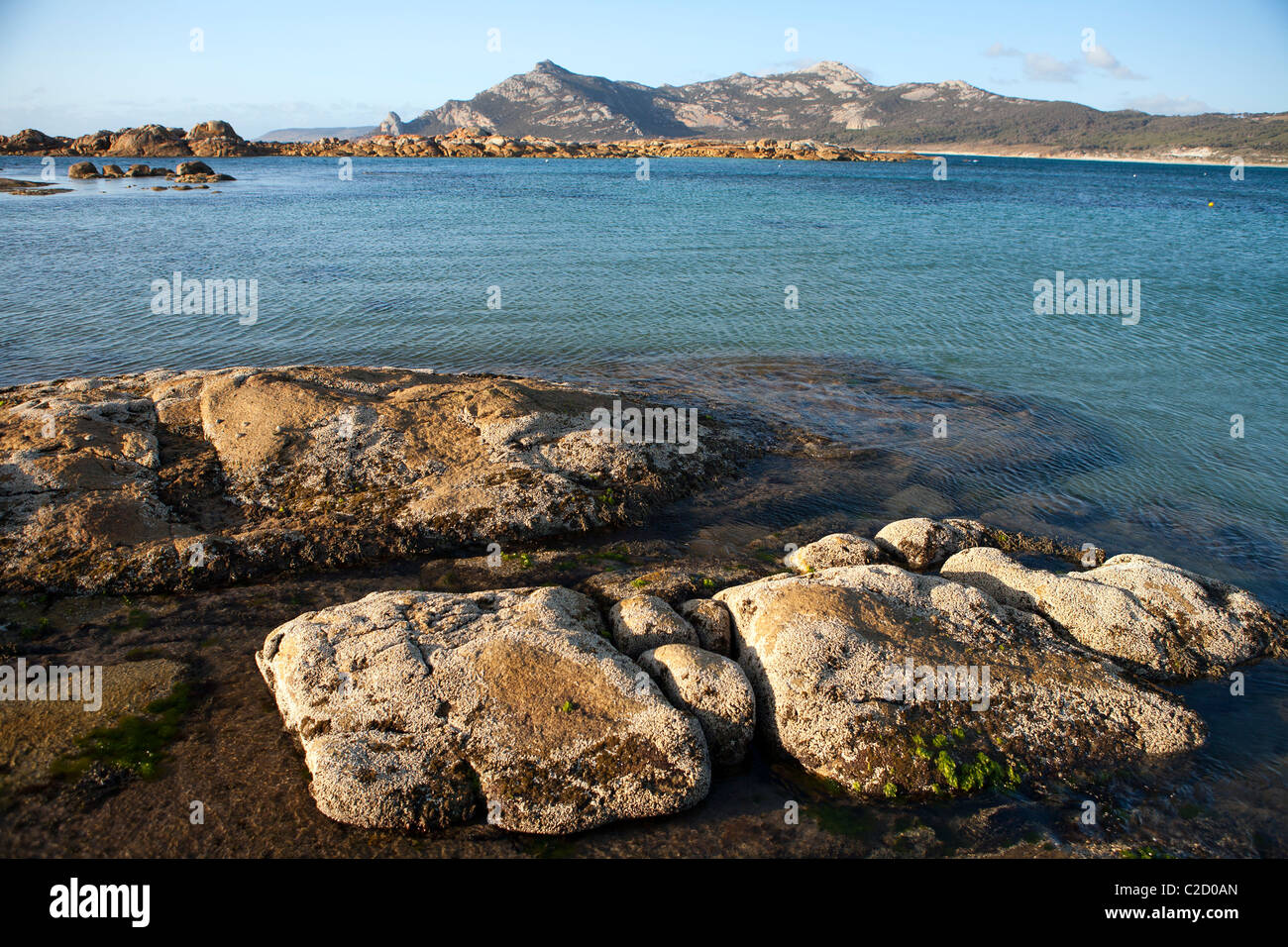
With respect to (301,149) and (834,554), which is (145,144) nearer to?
(301,149)

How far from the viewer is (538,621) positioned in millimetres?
10508

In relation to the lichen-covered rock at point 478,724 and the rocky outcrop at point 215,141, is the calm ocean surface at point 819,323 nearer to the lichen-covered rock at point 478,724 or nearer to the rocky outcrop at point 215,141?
the lichen-covered rock at point 478,724

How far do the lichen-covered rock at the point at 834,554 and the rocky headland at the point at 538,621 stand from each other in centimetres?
6

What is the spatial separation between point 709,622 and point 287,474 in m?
9.47

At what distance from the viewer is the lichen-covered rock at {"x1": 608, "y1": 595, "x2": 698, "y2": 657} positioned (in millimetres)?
10789

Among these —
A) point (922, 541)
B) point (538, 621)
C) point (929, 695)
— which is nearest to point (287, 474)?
point (538, 621)

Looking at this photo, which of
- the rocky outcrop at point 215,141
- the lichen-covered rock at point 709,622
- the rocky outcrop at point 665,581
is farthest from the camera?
the rocky outcrop at point 215,141

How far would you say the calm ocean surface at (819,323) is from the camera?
19641mm

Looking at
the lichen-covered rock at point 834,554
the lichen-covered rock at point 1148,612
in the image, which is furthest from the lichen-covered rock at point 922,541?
the lichen-covered rock at point 1148,612

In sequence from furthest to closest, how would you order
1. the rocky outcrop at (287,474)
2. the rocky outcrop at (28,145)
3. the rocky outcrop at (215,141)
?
the rocky outcrop at (215,141)
the rocky outcrop at (28,145)
the rocky outcrop at (287,474)

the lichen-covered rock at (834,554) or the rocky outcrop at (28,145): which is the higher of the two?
the rocky outcrop at (28,145)
